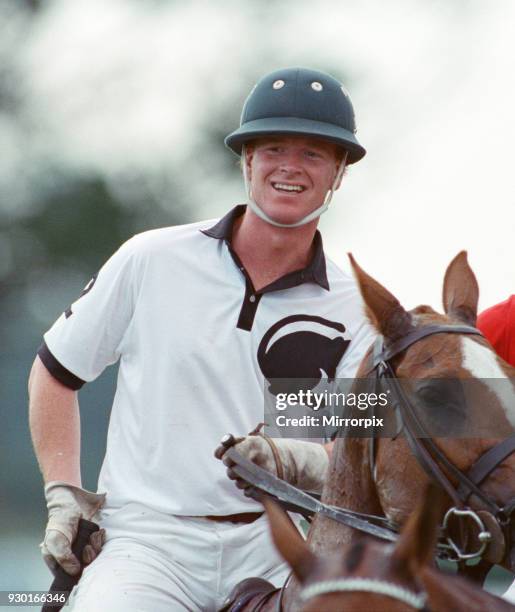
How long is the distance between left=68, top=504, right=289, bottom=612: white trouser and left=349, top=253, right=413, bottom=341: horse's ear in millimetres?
711

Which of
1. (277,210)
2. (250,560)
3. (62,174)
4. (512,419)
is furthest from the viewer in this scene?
(62,174)

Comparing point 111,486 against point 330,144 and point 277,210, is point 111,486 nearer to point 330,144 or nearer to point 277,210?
point 277,210

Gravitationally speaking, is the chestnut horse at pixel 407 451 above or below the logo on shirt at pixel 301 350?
below

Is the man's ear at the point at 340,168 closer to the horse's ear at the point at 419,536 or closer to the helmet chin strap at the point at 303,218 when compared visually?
the helmet chin strap at the point at 303,218

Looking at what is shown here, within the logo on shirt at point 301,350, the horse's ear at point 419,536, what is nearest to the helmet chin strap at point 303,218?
the logo on shirt at point 301,350

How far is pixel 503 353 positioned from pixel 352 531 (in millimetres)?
1309

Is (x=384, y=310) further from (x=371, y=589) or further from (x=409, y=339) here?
(x=371, y=589)

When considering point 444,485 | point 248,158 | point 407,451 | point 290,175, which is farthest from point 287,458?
point 248,158

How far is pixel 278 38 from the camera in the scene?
18797 mm

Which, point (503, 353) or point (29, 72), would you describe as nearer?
point (503, 353)

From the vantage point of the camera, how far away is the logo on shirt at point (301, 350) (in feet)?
12.4

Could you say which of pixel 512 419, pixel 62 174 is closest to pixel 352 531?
pixel 512 419

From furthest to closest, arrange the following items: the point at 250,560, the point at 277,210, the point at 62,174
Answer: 1. the point at 62,174
2. the point at 277,210
3. the point at 250,560

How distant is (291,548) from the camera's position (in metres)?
1.95
